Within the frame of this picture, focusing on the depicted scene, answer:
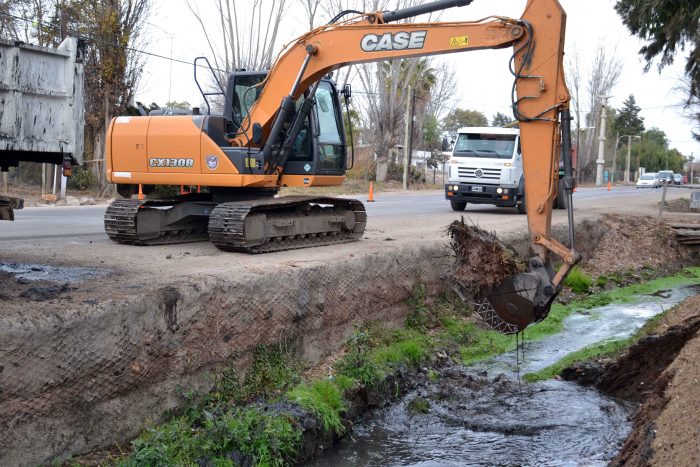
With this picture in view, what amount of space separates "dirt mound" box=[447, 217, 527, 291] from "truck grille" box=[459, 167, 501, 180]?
12917 mm

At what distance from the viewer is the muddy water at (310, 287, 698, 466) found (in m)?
6.92

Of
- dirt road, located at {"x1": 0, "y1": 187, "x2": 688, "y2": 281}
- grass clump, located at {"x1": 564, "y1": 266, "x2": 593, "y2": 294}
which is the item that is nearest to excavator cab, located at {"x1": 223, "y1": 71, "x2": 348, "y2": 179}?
dirt road, located at {"x1": 0, "y1": 187, "x2": 688, "y2": 281}

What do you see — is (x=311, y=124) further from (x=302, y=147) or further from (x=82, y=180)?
(x=82, y=180)

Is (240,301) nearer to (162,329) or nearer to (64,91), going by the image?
(162,329)

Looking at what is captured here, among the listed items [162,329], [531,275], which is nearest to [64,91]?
[162,329]

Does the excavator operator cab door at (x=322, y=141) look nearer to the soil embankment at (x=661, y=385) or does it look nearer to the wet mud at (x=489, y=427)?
the wet mud at (x=489, y=427)

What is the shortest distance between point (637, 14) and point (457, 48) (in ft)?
38.6

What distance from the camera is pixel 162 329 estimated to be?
258 inches

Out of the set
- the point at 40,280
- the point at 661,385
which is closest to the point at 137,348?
the point at 40,280

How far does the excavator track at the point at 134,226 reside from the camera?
10595mm

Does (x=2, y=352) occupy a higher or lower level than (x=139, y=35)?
lower

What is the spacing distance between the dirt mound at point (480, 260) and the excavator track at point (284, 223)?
121 inches

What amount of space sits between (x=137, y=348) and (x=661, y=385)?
4.60 meters

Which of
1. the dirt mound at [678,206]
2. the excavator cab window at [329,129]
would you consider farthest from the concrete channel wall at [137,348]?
the dirt mound at [678,206]
